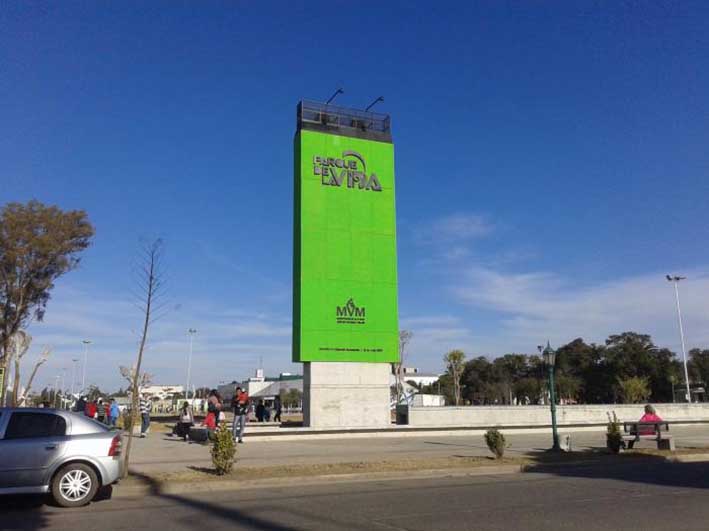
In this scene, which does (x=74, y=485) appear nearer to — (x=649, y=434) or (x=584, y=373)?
(x=649, y=434)

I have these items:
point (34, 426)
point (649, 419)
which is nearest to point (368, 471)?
point (34, 426)

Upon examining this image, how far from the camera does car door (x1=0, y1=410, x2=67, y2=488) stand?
30.9 ft

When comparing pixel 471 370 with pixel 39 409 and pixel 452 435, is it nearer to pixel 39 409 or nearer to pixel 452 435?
pixel 452 435

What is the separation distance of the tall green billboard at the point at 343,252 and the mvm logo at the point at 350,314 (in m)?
0.05

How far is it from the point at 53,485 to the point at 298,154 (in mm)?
26401

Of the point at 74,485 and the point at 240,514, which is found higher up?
the point at 74,485

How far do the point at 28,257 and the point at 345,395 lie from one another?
21.7 m

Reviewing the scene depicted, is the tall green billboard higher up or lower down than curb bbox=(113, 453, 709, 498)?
higher up

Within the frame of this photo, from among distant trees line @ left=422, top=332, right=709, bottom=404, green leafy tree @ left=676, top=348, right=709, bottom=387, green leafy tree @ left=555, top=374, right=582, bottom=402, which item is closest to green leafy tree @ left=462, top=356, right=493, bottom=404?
distant trees line @ left=422, top=332, right=709, bottom=404

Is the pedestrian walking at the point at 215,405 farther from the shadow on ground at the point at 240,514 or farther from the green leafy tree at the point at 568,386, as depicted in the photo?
the green leafy tree at the point at 568,386

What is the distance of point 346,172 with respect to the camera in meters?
34.8

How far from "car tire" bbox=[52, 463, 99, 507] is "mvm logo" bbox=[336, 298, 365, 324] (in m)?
23.2

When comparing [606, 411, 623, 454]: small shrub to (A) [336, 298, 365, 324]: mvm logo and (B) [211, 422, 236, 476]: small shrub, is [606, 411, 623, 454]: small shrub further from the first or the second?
(A) [336, 298, 365, 324]: mvm logo

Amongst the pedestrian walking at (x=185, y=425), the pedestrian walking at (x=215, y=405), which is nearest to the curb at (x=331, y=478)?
the pedestrian walking at (x=215, y=405)
